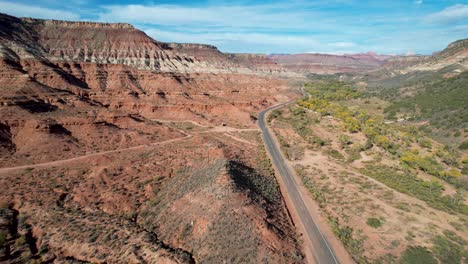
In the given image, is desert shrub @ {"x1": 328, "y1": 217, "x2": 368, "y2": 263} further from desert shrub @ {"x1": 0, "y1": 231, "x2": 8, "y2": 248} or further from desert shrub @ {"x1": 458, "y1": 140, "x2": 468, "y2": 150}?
desert shrub @ {"x1": 458, "y1": 140, "x2": 468, "y2": 150}

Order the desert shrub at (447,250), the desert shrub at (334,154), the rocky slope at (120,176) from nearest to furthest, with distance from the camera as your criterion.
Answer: the desert shrub at (447,250) → the rocky slope at (120,176) → the desert shrub at (334,154)

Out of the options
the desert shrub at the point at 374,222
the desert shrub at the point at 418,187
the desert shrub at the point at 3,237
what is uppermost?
the desert shrub at the point at 418,187

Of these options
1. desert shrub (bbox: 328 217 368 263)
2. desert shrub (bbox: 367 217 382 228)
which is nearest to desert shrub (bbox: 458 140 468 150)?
desert shrub (bbox: 367 217 382 228)

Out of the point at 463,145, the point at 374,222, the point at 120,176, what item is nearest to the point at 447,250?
the point at 374,222

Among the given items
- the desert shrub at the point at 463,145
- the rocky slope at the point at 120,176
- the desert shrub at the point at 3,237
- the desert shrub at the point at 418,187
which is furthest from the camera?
the desert shrub at the point at 463,145

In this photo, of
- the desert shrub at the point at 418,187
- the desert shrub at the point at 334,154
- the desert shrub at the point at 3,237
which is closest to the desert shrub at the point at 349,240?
the desert shrub at the point at 418,187

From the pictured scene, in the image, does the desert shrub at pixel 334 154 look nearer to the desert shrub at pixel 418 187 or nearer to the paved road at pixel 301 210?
the desert shrub at pixel 418 187

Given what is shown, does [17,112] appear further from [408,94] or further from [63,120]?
[408,94]
